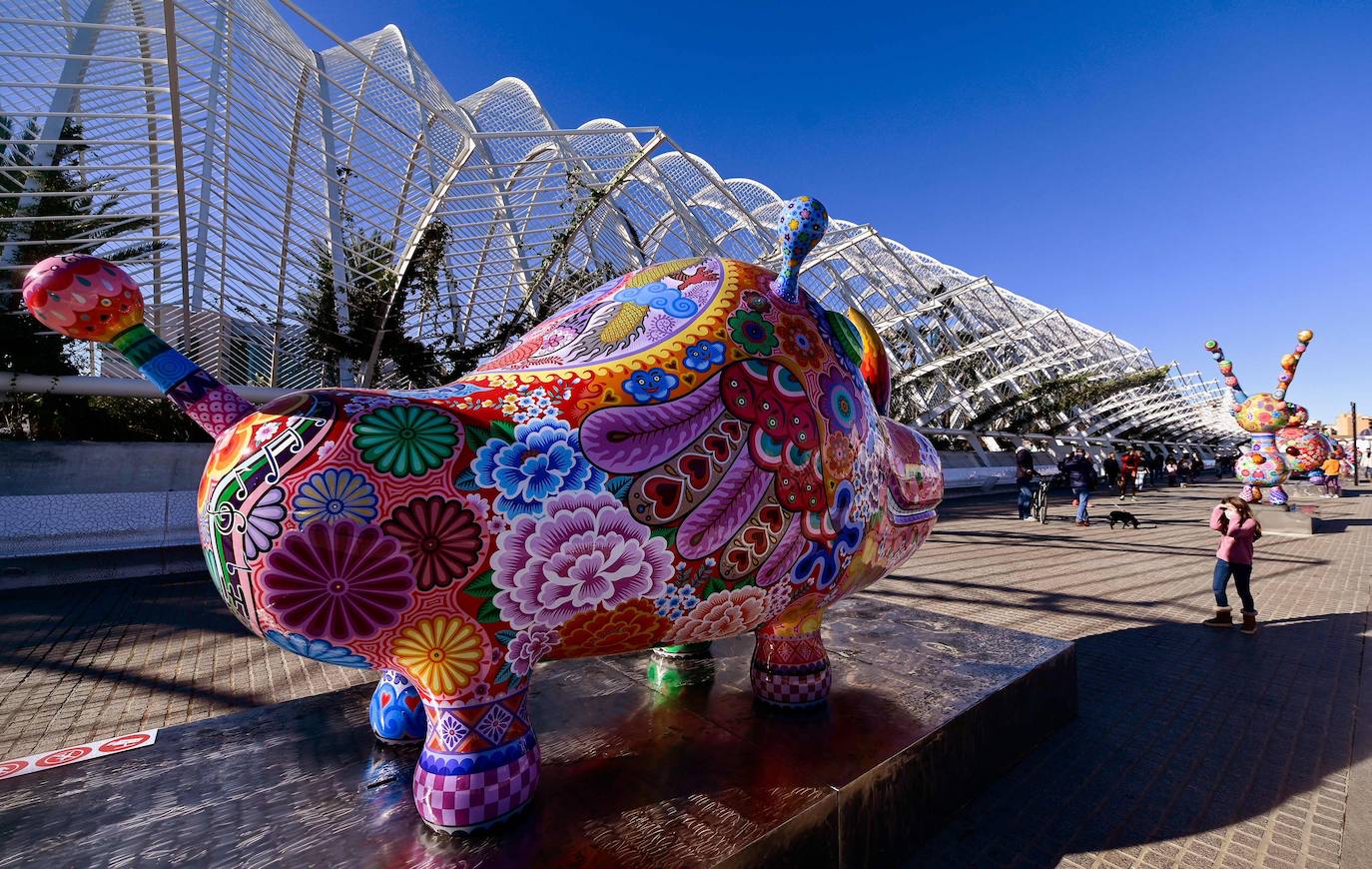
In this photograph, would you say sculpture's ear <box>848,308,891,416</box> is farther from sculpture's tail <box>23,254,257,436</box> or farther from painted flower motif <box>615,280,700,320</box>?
sculpture's tail <box>23,254,257,436</box>

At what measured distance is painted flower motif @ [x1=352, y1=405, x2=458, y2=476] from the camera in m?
1.52

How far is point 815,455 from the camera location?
2.11 meters

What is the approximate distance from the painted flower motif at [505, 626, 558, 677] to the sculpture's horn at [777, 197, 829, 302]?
4.61 feet

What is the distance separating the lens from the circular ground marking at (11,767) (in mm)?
2187

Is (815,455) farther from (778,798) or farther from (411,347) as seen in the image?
(411,347)

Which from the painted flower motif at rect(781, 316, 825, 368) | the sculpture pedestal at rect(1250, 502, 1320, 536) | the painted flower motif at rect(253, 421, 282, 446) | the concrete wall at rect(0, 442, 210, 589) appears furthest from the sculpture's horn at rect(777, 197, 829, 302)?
the sculpture pedestal at rect(1250, 502, 1320, 536)

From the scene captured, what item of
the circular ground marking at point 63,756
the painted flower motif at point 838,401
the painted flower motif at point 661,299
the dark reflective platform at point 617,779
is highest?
the painted flower motif at point 661,299

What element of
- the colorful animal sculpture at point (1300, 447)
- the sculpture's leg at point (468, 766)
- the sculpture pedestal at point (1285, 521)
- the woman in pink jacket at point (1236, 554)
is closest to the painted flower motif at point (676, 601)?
the sculpture's leg at point (468, 766)

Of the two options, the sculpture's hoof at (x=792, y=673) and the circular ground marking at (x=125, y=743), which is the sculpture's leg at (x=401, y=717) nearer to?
the circular ground marking at (x=125, y=743)

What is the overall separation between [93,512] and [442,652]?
33.0 feet

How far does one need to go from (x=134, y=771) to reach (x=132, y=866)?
0.69 meters

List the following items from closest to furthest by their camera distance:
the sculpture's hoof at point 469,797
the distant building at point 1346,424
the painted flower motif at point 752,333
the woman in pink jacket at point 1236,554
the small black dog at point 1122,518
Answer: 1. the sculpture's hoof at point 469,797
2. the painted flower motif at point 752,333
3. the woman in pink jacket at point 1236,554
4. the small black dog at point 1122,518
5. the distant building at point 1346,424

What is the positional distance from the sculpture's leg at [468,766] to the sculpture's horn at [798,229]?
1645 millimetres

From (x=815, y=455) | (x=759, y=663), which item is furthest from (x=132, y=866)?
(x=815, y=455)
